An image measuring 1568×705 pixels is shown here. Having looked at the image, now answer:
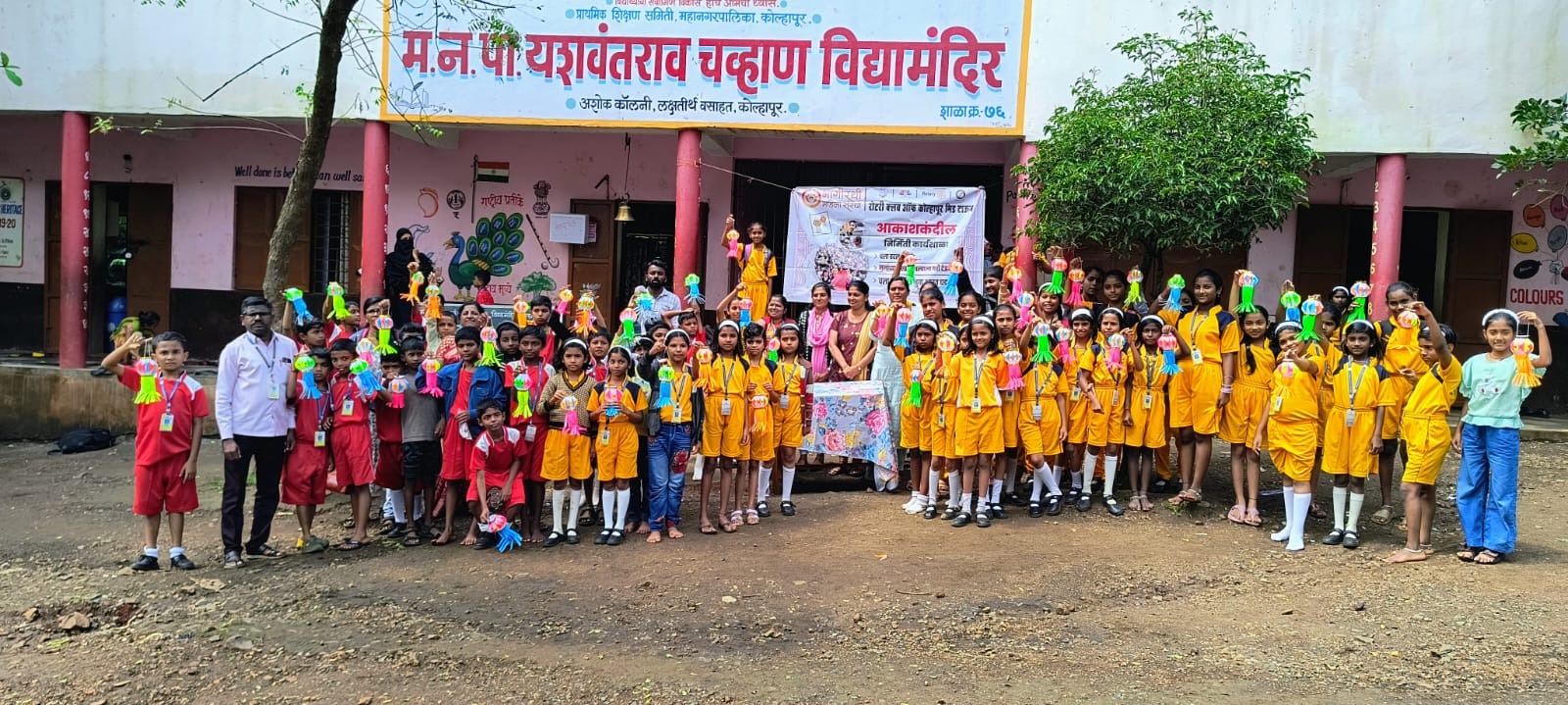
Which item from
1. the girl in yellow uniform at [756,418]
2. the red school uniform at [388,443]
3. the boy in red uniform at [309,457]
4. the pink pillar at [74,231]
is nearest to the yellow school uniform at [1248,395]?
the girl in yellow uniform at [756,418]

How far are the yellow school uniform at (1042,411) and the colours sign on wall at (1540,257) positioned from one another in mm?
7262

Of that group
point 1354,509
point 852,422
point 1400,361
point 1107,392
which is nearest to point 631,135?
point 852,422

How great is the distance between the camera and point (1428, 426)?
20.5ft

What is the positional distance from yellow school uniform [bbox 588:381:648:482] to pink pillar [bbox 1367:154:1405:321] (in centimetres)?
713

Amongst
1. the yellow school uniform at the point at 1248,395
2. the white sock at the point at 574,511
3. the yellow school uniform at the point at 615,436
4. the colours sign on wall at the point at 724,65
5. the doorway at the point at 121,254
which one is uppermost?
the colours sign on wall at the point at 724,65

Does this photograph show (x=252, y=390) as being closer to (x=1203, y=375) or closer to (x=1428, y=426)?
(x=1203, y=375)

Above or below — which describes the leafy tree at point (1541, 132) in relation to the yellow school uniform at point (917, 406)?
above

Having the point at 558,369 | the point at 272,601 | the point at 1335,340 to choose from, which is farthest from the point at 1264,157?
the point at 272,601

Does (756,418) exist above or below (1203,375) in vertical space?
below

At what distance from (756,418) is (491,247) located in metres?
6.59

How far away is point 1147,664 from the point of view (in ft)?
15.2

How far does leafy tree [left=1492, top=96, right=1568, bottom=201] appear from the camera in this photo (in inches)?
356

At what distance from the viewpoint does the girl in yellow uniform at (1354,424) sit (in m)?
6.49

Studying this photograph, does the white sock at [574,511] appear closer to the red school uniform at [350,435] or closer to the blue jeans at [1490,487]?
the red school uniform at [350,435]
